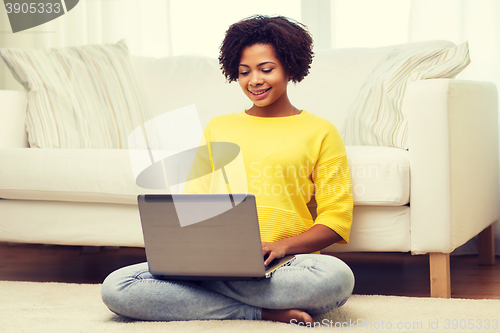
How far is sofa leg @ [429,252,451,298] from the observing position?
125 centimetres

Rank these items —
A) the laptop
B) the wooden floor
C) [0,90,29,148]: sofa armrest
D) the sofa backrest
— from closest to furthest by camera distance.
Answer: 1. the laptop
2. the wooden floor
3. [0,90,29,148]: sofa armrest
4. the sofa backrest

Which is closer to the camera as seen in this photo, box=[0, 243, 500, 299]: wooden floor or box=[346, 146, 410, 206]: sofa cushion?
box=[346, 146, 410, 206]: sofa cushion

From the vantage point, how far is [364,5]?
2197 millimetres

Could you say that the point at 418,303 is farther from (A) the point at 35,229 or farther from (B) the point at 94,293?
(A) the point at 35,229

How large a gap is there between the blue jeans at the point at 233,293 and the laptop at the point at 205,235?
0.05 metres

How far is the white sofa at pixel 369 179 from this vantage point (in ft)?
4.05

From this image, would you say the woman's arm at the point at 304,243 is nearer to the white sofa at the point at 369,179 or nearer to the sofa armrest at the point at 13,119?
the white sofa at the point at 369,179

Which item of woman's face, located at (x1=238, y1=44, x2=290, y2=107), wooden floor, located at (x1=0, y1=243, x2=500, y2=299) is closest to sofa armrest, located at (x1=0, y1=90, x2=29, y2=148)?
wooden floor, located at (x1=0, y1=243, x2=500, y2=299)

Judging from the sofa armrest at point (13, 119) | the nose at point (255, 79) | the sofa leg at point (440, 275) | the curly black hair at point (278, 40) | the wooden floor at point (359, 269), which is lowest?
the wooden floor at point (359, 269)

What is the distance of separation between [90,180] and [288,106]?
0.59 m

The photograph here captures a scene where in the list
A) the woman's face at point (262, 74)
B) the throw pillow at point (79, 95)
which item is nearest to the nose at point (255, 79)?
the woman's face at point (262, 74)

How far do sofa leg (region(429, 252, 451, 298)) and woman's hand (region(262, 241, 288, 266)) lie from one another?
18.4 inches

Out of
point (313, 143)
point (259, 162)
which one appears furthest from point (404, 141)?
point (259, 162)

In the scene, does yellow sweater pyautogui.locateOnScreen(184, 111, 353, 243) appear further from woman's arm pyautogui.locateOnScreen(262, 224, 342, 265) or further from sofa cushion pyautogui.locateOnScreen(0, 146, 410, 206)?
sofa cushion pyautogui.locateOnScreen(0, 146, 410, 206)
